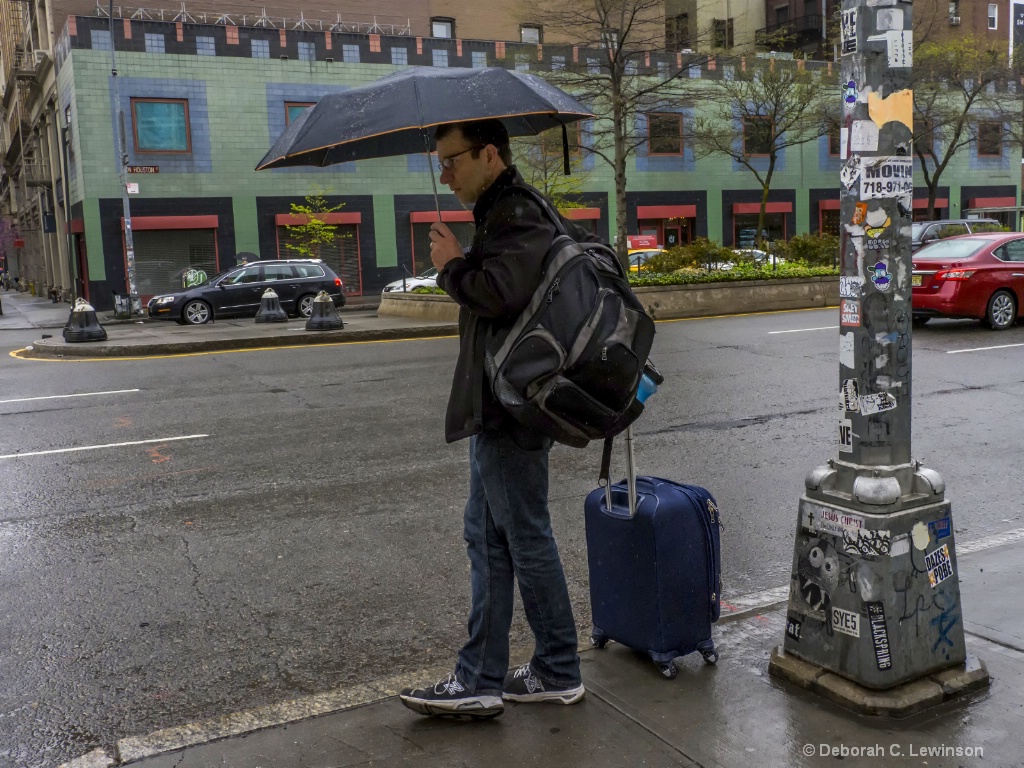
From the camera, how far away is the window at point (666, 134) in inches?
1448

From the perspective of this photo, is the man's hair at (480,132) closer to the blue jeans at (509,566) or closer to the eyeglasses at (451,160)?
the eyeglasses at (451,160)

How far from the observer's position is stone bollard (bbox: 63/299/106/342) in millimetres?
17575

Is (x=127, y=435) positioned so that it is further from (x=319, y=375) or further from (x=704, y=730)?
(x=704, y=730)

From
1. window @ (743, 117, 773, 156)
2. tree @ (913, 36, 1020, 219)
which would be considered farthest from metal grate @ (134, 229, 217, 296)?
tree @ (913, 36, 1020, 219)

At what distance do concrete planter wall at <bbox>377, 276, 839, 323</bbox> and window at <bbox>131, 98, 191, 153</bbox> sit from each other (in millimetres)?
14172

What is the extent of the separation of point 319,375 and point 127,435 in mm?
3836

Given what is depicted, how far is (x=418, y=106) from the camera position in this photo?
3.15 m

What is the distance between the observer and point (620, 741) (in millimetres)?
3150

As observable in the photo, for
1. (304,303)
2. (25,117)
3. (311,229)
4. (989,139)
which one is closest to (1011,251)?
(304,303)

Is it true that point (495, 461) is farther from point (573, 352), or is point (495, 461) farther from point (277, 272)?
point (277, 272)

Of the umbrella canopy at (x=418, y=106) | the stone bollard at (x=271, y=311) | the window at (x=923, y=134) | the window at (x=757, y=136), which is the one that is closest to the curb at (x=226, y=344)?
the stone bollard at (x=271, y=311)

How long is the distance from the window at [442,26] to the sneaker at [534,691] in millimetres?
41521

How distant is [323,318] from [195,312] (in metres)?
7.37

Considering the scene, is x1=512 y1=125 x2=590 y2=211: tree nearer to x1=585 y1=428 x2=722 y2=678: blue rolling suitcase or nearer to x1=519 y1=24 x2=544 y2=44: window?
x1=519 y1=24 x2=544 y2=44: window
